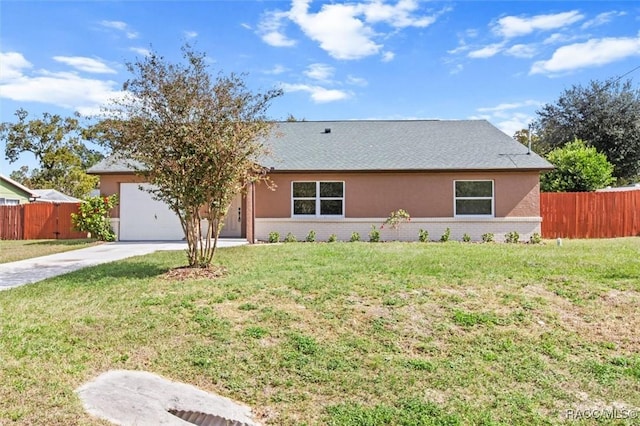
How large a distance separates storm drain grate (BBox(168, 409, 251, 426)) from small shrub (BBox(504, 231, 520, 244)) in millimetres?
14977

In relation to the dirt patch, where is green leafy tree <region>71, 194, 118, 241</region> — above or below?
above

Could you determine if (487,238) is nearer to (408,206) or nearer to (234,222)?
(408,206)

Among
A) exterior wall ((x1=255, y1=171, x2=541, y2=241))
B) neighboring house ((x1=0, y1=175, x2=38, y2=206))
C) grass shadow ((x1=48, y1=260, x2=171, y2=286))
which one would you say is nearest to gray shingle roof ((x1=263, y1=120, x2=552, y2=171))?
exterior wall ((x1=255, y1=171, x2=541, y2=241))

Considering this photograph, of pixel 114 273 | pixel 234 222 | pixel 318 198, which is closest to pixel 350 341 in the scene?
pixel 114 273

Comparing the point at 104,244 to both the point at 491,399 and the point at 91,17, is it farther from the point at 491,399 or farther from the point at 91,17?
the point at 491,399

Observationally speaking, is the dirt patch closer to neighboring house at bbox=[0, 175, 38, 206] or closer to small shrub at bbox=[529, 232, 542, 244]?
small shrub at bbox=[529, 232, 542, 244]

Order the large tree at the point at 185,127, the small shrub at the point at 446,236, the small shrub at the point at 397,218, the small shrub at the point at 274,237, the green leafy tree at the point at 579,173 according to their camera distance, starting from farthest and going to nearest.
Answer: the green leafy tree at the point at 579,173
the small shrub at the point at 397,218
the small shrub at the point at 446,236
the small shrub at the point at 274,237
the large tree at the point at 185,127

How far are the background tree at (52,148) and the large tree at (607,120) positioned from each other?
130 feet

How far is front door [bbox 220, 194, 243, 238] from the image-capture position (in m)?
18.6

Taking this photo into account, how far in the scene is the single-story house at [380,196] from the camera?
17203 millimetres

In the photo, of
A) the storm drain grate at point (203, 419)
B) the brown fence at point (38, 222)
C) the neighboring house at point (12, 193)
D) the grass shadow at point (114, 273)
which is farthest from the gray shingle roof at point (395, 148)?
the neighboring house at point (12, 193)

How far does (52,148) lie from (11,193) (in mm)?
17678

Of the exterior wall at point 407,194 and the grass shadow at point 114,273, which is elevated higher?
the exterior wall at point 407,194

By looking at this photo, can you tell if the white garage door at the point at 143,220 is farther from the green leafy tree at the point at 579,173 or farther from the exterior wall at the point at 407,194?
the green leafy tree at the point at 579,173
